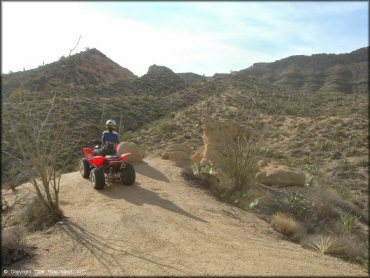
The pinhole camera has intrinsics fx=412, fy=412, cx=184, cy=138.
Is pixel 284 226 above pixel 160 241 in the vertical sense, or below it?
below

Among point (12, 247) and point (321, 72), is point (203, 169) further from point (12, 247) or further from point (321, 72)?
point (321, 72)

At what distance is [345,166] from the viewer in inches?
750

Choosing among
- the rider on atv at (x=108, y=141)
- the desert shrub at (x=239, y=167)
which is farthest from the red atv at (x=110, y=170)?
the desert shrub at (x=239, y=167)

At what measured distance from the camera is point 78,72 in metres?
40.6

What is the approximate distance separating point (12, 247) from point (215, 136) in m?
9.25

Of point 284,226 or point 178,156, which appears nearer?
point 284,226

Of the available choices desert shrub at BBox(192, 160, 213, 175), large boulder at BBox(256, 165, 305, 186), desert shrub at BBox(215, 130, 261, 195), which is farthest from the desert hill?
desert shrub at BBox(192, 160, 213, 175)

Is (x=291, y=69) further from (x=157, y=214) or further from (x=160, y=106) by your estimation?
(x=157, y=214)

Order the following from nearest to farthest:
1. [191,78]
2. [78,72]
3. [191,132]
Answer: [191,132] < [78,72] < [191,78]

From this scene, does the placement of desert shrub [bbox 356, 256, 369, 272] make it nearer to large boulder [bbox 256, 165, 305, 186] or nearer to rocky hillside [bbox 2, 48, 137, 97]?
large boulder [bbox 256, 165, 305, 186]

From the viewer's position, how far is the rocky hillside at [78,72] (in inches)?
1289

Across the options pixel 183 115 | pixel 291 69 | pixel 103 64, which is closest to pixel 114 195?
pixel 183 115

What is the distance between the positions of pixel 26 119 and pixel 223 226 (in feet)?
14.4

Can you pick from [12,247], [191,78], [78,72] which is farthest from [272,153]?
[191,78]
